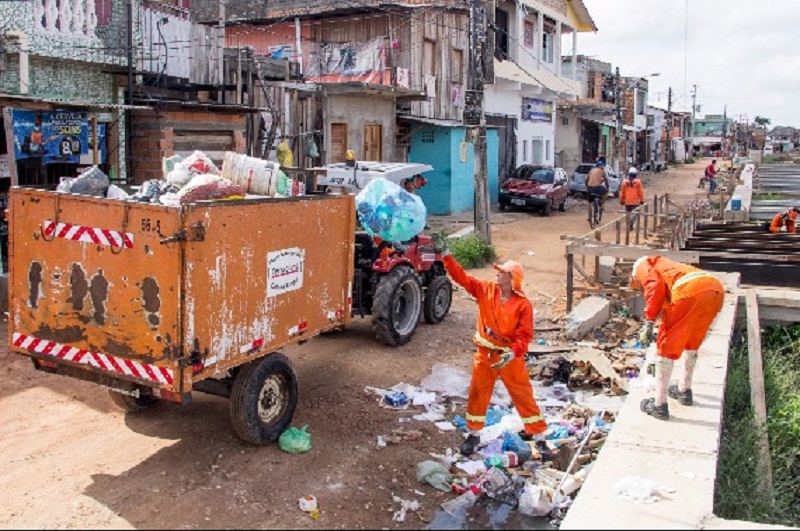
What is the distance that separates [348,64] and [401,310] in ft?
40.1

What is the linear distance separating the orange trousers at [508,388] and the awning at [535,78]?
20566 millimetres

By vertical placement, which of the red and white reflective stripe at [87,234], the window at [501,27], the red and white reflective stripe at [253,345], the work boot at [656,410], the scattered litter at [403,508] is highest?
the window at [501,27]

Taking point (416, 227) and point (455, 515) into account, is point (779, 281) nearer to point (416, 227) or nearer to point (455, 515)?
point (416, 227)

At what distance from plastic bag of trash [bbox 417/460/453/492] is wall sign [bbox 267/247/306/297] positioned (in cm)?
182

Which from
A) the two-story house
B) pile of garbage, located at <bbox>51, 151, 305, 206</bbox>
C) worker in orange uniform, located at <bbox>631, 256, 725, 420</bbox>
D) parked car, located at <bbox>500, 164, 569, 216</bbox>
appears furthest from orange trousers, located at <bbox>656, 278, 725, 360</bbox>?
the two-story house

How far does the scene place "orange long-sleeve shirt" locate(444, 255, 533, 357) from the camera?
639cm

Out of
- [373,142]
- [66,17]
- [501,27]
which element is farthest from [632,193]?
[66,17]

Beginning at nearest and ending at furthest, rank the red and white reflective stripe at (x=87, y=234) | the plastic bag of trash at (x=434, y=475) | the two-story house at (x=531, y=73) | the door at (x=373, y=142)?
1. the red and white reflective stripe at (x=87, y=234)
2. the plastic bag of trash at (x=434, y=475)
3. the door at (x=373, y=142)
4. the two-story house at (x=531, y=73)

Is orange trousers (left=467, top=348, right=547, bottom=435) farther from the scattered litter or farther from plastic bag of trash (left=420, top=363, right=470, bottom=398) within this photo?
plastic bag of trash (left=420, top=363, right=470, bottom=398)

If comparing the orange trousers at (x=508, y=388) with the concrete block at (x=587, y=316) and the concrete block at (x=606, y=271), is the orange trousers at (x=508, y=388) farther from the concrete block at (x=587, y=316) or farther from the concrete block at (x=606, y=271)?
the concrete block at (x=606, y=271)

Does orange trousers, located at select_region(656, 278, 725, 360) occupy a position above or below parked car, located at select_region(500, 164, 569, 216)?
below

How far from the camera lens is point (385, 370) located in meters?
8.66

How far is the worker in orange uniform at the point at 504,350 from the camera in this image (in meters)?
6.40

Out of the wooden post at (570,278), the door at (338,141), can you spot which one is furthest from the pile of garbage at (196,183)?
the door at (338,141)
